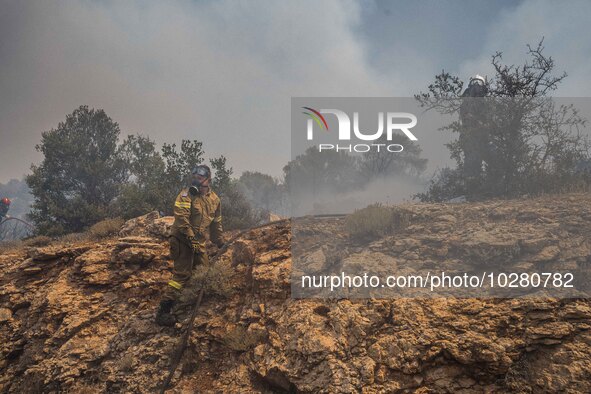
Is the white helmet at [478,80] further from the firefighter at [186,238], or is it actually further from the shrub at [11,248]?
the shrub at [11,248]

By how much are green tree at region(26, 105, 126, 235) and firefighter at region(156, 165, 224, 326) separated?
1159 centimetres

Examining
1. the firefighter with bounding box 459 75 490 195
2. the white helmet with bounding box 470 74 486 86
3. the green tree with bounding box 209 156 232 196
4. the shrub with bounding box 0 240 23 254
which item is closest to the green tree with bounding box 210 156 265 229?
the green tree with bounding box 209 156 232 196

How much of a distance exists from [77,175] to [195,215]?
15295 mm

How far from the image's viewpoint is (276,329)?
468 centimetres

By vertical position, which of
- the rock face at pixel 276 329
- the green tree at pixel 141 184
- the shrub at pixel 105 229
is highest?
the green tree at pixel 141 184

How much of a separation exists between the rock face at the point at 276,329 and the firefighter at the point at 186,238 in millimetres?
419

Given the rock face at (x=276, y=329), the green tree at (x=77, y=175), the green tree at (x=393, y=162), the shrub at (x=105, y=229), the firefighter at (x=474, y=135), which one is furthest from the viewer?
the green tree at (x=393, y=162)

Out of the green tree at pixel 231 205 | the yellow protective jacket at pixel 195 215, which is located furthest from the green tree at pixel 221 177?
the yellow protective jacket at pixel 195 215

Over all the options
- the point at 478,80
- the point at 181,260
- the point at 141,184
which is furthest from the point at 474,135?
the point at 141,184

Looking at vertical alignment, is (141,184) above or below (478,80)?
below

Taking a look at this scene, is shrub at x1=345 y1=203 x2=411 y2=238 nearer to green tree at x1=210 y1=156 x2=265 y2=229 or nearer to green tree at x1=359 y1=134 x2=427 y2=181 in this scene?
green tree at x1=210 y1=156 x2=265 y2=229

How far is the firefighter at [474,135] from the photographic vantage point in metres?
10.9

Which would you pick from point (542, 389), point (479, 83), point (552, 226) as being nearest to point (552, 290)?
point (542, 389)

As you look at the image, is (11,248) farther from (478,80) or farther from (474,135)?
(478,80)
